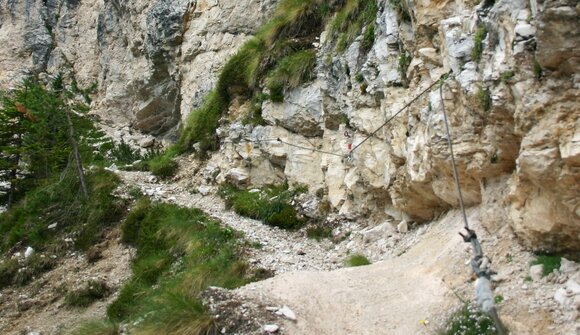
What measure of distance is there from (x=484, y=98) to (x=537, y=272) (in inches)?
97.4

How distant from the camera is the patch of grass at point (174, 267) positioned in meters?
7.09

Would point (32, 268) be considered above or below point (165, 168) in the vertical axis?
below

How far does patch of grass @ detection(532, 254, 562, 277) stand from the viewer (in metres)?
5.74

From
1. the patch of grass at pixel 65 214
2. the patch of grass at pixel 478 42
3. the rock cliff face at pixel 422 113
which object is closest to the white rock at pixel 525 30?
the rock cliff face at pixel 422 113

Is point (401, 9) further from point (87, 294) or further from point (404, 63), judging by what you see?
point (87, 294)

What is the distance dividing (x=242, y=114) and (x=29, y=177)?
1335 cm

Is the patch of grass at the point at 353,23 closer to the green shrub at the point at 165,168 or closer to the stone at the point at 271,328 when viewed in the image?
the stone at the point at 271,328

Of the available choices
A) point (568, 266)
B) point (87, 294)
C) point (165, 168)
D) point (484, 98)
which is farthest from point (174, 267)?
point (568, 266)

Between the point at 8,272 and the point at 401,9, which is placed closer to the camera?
the point at 401,9

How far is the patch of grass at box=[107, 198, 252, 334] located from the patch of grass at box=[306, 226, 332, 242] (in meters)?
2.03

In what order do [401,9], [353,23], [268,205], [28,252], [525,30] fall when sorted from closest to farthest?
[525,30]
[401,9]
[353,23]
[268,205]
[28,252]

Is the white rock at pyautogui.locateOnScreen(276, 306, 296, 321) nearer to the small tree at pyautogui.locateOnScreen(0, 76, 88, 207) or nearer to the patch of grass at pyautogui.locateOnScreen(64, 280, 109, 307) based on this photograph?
the patch of grass at pyautogui.locateOnScreen(64, 280, 109, 307)

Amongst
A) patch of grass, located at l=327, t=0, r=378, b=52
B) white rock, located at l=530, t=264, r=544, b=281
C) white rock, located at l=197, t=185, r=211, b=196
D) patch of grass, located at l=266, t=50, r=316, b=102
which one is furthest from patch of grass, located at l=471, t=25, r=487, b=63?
white rock, located at l=197, t=185, r=211, b=196

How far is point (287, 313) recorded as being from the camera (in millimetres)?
6934
